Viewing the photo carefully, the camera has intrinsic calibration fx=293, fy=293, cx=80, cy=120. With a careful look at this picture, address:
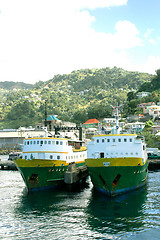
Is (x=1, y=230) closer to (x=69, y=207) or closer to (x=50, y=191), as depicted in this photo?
(x=69, y=207)

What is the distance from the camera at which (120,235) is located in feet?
81.9

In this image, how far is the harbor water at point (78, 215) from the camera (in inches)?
998

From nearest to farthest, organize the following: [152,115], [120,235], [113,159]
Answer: [120,235] → [113,159] → [152,115]

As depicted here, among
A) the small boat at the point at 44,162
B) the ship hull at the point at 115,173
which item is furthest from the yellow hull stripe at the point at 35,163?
the ship hull at the point at 115,173

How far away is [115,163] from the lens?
3738cm

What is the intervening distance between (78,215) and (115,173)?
8915mm

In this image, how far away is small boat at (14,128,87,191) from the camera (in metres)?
42.1

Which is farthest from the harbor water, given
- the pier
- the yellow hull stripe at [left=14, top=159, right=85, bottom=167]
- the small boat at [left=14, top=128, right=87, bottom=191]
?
the yellow hull stripe at [left=14, top=159, right=85, bottom=167]

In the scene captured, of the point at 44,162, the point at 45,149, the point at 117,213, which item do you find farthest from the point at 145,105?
the point at 117,213

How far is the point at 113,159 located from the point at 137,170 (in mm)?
4205

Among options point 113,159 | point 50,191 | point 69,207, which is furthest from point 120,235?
point 50,191

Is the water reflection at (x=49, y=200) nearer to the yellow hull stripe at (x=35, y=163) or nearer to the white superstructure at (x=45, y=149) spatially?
the yellow hull stripe at (x=35, y=163)

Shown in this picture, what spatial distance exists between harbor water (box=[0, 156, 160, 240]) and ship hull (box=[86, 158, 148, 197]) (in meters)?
1.25

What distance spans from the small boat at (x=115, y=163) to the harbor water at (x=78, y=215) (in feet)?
5.09
